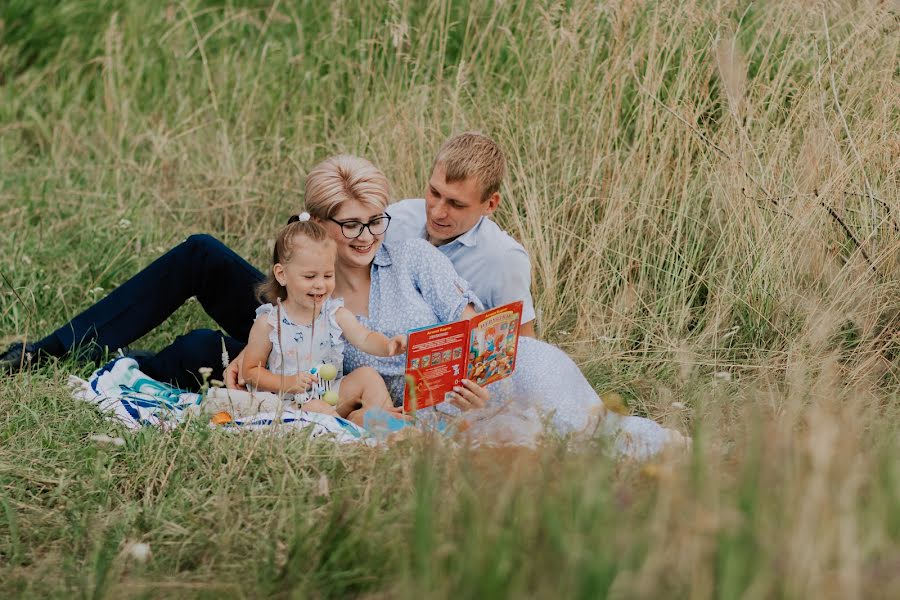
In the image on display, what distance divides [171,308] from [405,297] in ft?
3.06

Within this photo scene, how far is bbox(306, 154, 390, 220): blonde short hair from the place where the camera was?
12.1 feet

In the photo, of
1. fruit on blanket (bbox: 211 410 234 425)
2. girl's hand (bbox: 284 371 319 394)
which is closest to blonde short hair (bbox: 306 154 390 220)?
girl's hand (bbox: 284 371 319 394)

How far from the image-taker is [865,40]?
454cm

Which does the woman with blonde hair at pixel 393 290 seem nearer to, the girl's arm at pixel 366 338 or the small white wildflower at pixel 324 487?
the girl's arm at pixel 366 338

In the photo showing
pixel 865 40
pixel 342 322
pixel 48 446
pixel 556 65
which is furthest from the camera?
pixel 556 65

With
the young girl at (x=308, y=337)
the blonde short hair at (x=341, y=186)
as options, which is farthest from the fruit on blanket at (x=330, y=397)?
the blonde short hair at (x=341, y=186)

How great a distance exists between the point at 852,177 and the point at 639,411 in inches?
50.4

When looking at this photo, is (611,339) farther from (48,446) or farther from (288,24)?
(288,24)

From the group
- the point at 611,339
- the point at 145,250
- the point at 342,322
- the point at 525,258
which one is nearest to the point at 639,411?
the point at 611,339

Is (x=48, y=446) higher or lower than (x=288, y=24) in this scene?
lower

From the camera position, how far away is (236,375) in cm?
379

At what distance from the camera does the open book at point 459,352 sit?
129 inches

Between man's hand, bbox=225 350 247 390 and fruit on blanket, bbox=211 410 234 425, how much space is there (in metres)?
0.32

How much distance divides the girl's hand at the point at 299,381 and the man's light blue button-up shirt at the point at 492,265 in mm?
714
